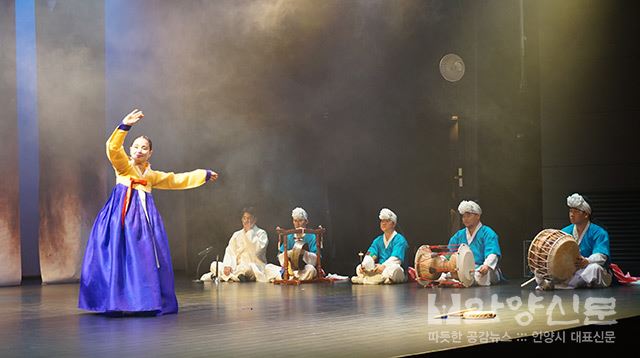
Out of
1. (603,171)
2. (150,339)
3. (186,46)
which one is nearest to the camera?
(150,339)

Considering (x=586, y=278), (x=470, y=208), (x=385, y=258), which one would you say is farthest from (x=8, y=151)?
(x=586, y=278)

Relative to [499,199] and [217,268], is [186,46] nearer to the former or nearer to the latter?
[217,268]

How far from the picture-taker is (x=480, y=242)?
774 centimetres

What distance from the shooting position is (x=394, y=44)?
8.65 meters

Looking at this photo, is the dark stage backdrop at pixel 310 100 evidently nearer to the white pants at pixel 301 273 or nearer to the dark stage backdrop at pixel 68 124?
the dark stage backdrop at pixel 68 124

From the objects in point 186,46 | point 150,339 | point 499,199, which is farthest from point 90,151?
point 150,339

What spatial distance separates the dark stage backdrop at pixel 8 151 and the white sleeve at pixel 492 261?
426 cm

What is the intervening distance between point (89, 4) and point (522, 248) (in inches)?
190

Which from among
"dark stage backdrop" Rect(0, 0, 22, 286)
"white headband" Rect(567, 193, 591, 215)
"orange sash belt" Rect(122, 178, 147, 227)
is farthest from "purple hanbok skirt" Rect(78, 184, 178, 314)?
"white headband" Rect(567, 193, 591, 215)

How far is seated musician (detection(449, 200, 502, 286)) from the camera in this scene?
7535 mm

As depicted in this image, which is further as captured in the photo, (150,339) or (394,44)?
(394,44)

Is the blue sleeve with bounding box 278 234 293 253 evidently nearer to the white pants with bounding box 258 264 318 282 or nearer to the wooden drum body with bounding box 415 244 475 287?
the white pants with bounding box 258 264 318 282

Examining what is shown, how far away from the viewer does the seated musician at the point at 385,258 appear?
807 centimetres

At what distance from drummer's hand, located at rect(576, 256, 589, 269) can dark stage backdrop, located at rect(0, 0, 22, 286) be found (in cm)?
497
